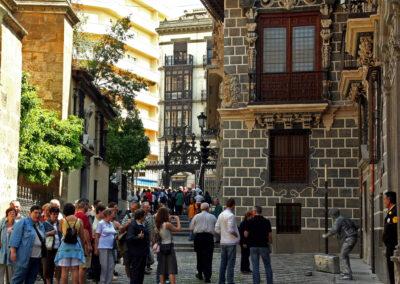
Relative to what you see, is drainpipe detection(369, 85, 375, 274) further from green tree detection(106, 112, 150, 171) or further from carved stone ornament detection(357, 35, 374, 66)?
green tree detection(106, 112, 150, 171)

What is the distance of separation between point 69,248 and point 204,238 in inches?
217

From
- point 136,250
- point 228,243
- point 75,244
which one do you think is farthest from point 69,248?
point 228,243

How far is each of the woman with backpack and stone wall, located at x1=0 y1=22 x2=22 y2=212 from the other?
17.7 ft

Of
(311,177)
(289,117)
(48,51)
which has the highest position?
(48,51)

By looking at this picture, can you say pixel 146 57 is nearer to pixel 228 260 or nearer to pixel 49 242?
pixel 228 260

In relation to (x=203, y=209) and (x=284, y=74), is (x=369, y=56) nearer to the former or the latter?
(x=203, y=209)

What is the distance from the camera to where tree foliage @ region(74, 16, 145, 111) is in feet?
142

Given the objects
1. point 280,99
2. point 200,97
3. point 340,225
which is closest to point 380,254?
point 340,225

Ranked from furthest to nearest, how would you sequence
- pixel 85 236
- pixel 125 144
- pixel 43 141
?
pixel 125 144 → pixel 43 141 → pixel 85 236

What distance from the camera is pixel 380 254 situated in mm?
17406

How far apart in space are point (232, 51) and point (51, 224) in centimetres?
1475

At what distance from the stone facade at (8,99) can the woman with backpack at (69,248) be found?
5372mm

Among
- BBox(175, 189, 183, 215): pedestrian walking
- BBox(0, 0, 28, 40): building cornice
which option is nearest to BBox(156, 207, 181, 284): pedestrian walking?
BBox(0, 0, 28, 40): building cornice

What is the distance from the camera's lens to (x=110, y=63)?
Answer: 145 feet
